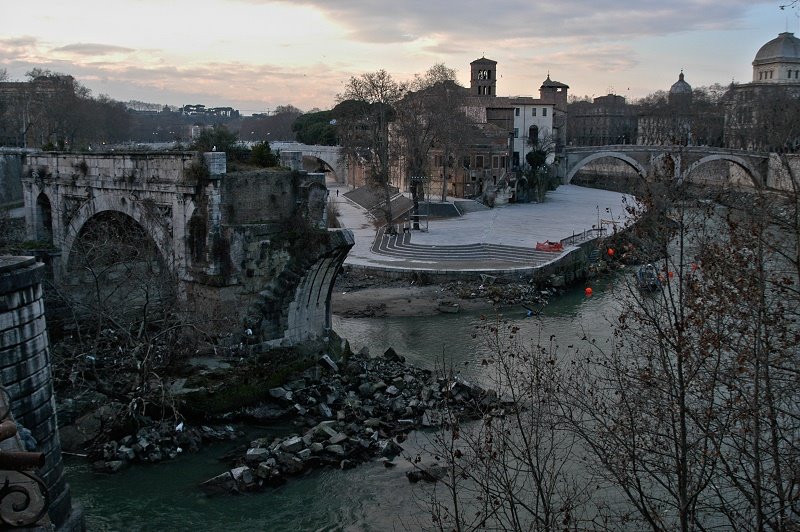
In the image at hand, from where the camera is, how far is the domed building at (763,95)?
51.5 m

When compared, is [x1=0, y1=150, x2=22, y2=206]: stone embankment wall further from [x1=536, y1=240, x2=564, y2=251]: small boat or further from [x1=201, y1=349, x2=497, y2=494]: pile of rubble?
[x1=536, y1=240, x2=564, y2=251]: small boat

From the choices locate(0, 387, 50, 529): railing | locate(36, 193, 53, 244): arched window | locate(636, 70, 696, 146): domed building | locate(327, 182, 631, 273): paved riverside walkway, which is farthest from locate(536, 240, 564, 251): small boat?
locate(636, 70, 696, 146): domed building

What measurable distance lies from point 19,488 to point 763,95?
6926cm

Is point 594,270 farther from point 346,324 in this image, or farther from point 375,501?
point 346,324

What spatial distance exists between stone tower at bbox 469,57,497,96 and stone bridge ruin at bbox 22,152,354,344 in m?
45.1

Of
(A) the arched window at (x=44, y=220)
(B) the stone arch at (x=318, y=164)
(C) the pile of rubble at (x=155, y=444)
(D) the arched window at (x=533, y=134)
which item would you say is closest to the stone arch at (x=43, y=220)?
(A) the arched window at (x=44, y=220)

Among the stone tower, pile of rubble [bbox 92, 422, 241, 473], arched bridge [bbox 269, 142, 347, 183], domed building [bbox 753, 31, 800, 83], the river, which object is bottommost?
the river

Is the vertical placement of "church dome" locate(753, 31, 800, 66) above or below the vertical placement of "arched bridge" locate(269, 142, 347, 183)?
above

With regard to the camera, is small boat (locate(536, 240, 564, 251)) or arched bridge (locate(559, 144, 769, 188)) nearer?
small boat (locate(536, 240, 564, 251))

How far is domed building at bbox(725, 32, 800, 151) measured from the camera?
51.5 meters

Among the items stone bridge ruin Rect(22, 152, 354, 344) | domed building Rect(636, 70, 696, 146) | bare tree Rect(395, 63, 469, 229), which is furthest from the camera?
domed building Rect(636, 70, 696, 146)

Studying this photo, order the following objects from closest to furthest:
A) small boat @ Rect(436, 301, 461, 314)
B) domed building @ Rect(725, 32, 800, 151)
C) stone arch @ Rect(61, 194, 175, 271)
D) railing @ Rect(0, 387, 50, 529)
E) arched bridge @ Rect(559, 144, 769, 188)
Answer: railing @ Rect(0, 387, 50, 529), stone arch @ Rect(61, 194, 175, 271), small boat @ Rect(436, 301, 461, 314), domed building @ Rect(725, 32, 800, 151), arched bridge @ Rect(559, 144, 769, 188)

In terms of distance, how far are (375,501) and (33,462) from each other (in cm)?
798

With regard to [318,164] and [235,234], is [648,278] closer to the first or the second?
[235,234]
